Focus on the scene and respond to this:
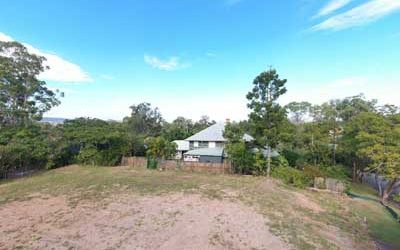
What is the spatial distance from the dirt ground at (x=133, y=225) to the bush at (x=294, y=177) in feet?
26.1

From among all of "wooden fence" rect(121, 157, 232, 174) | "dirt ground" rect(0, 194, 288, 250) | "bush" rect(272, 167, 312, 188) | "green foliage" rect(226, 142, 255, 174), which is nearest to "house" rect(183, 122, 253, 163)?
"wooden fence" rect(121, 157, 232, 174)

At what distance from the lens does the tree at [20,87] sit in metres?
20.8

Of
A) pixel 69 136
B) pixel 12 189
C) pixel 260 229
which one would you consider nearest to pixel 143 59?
pixel 69 136

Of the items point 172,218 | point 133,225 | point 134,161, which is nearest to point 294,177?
point 172,218

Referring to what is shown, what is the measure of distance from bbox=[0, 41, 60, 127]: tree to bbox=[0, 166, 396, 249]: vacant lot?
11456 mm

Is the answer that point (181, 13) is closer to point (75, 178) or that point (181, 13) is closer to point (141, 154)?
point (75, 178)

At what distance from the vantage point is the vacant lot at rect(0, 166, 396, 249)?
689 centimetres

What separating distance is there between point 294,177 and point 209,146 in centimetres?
1251

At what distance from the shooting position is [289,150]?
2631cm

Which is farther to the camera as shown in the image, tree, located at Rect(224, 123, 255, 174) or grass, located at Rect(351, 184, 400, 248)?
tree, located at Rect(224, 123, 255, 174)

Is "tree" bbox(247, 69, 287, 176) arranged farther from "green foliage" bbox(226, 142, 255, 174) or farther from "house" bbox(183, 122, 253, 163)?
"house" bbox(183, 122, 253, 163)

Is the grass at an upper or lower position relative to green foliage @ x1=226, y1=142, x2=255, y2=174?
lower

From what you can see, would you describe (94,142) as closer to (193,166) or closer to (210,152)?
(193,166)

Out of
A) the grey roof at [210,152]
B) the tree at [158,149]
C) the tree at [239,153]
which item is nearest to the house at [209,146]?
the grey roof at [210,152]
